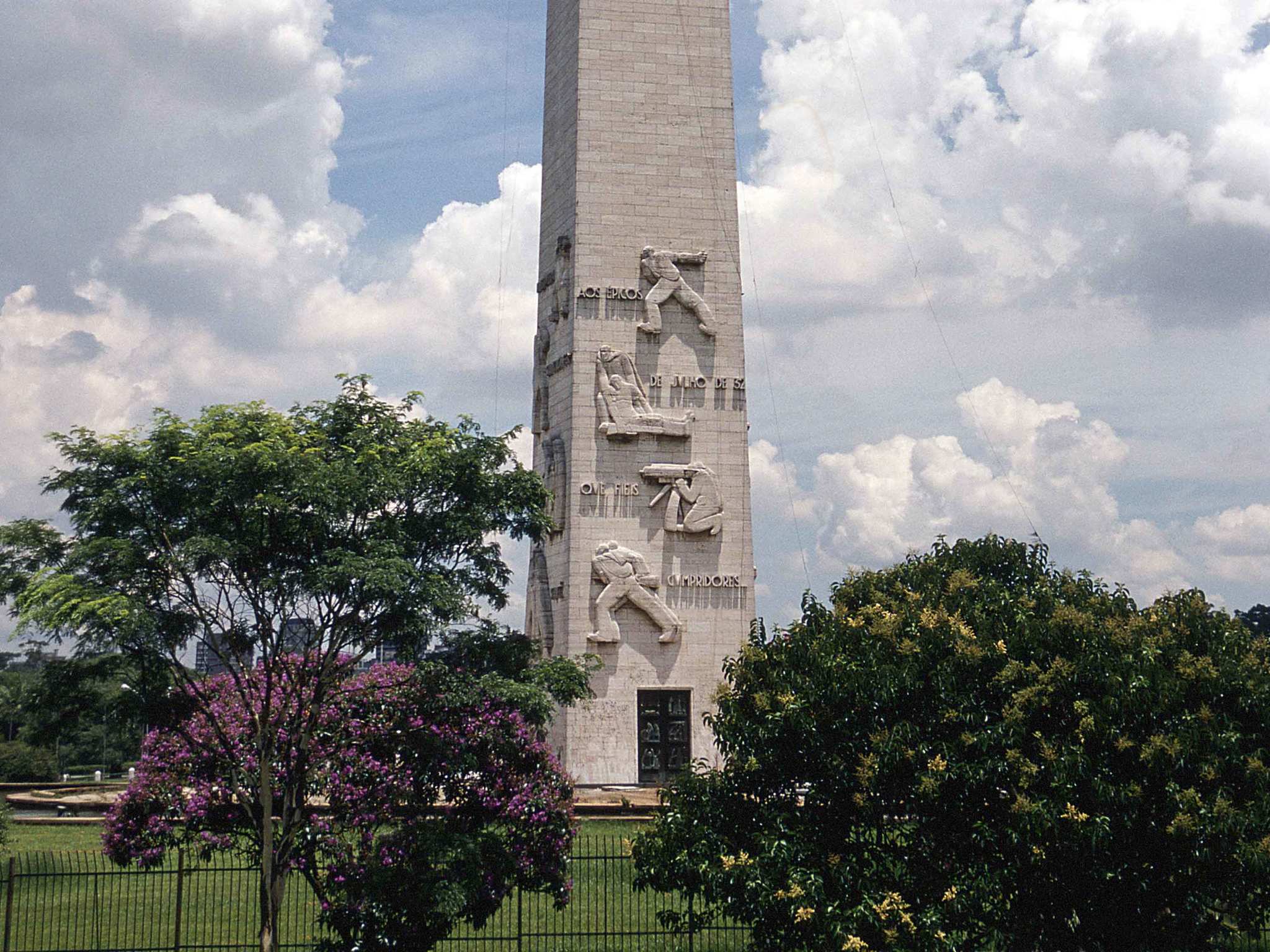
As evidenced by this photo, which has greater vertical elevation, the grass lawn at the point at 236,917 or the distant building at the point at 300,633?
the distant building at the point at 300,633

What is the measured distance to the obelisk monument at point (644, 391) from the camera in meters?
35.3

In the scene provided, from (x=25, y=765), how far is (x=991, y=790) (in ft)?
165

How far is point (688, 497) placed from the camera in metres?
35.9

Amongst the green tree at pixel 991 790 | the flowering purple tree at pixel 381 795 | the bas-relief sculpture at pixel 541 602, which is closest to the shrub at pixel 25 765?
the bas-relief sculpture at pixel 541 602

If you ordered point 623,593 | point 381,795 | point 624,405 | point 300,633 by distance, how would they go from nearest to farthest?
1. point 381,795
2. point 300,633
3. point 623,593
4. point 624,405

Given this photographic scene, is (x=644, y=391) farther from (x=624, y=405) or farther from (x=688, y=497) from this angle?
(x=688, y=497)

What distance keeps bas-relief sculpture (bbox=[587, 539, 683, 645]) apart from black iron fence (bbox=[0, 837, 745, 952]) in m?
8.78

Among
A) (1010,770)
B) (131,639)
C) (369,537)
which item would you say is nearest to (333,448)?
(369,537)

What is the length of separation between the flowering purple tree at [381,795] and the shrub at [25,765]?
134ft

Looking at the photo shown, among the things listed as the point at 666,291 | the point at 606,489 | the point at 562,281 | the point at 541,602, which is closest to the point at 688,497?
the point at 606,489

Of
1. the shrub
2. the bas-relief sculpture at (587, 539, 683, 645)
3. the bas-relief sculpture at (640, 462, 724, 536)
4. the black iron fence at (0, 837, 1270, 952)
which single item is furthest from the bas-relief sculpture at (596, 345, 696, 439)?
the shrub

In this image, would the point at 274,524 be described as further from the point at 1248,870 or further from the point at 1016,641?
the point at 1248,870

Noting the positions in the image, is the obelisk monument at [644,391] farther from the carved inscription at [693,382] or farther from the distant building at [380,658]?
the distant building at [380,658]

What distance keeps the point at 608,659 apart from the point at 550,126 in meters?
14.9
